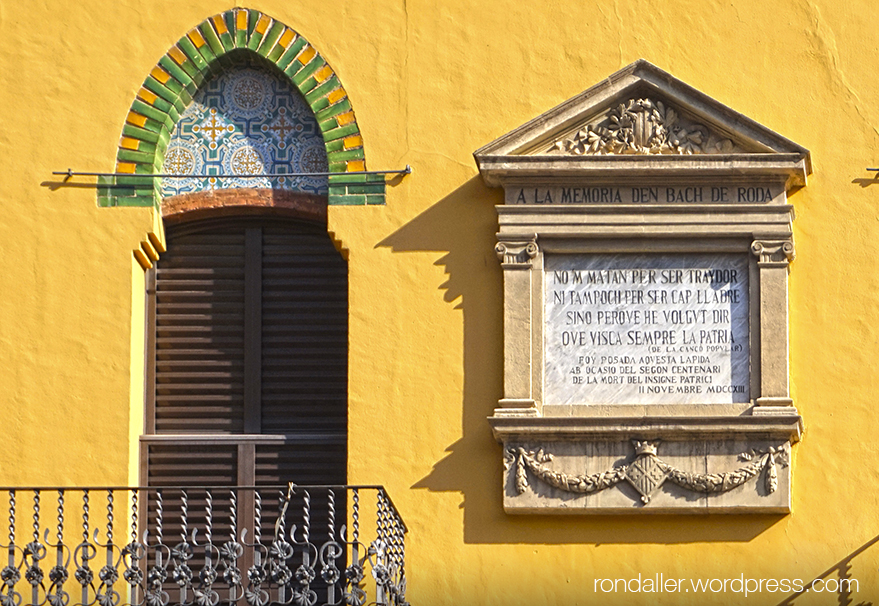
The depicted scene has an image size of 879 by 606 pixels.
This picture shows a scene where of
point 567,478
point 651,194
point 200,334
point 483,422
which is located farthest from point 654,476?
point 200,334

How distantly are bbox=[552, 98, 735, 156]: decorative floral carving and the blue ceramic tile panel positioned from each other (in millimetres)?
1591

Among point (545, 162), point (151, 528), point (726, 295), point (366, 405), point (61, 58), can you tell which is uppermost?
point (61, 58)

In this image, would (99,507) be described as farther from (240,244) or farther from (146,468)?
(240,244)

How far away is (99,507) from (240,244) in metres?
1.86

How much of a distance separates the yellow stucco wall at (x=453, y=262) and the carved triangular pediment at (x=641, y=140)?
0.25m

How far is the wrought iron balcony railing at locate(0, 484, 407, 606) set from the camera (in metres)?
9.67

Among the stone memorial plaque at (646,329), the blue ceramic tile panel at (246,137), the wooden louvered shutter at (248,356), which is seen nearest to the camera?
the stone memorial plaque at (646,329)

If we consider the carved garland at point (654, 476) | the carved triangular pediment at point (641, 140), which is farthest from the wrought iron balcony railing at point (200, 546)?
the carved triangular pediment at point (641, 140)

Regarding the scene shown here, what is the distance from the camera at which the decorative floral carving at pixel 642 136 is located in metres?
10.7

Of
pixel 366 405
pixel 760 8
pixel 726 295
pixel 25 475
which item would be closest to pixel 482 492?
pixel 366 405

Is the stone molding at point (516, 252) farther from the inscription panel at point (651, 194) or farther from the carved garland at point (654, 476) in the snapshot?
the carved garland at point (654, 476)

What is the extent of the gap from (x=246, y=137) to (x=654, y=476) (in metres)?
3.31

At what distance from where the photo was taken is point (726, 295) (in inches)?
418

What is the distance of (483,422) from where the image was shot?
10531mm
